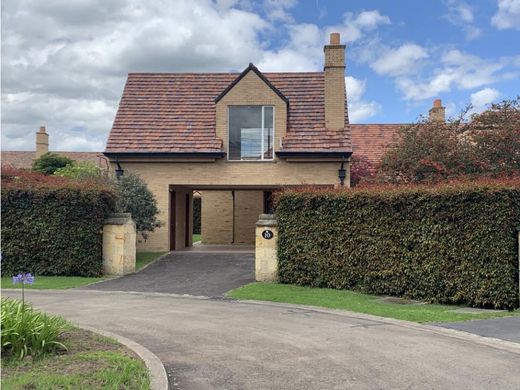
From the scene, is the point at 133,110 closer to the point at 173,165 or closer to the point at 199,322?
the point at 173,165

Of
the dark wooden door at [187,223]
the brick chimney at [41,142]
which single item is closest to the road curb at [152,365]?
the dark wooden door at [187,223]

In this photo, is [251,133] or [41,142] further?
[41,142]

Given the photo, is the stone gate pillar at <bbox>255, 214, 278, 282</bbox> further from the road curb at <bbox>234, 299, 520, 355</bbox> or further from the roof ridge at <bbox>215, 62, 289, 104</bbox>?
the roof ridge at <bbox>215, 62, 289, 104</bbox>

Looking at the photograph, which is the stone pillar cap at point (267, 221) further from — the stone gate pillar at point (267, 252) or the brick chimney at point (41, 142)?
the brick chimney at point (41, 142)

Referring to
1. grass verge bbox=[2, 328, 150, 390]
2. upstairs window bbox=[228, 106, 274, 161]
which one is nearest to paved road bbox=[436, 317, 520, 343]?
grass verge bbox=[2, 328, 150, 390]

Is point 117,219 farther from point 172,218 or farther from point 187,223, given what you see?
point 187,223

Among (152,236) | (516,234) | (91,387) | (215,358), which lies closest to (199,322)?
(215,358)

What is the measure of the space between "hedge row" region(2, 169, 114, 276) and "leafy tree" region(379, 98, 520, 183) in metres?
10.7

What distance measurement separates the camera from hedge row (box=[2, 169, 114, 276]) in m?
15.9

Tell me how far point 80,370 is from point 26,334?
1.05 m

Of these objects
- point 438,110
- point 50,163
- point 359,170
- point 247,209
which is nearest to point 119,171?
point 247,209

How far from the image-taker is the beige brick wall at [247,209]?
1153 inches

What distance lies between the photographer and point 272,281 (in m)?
15.2

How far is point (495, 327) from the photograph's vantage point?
9.59 m
